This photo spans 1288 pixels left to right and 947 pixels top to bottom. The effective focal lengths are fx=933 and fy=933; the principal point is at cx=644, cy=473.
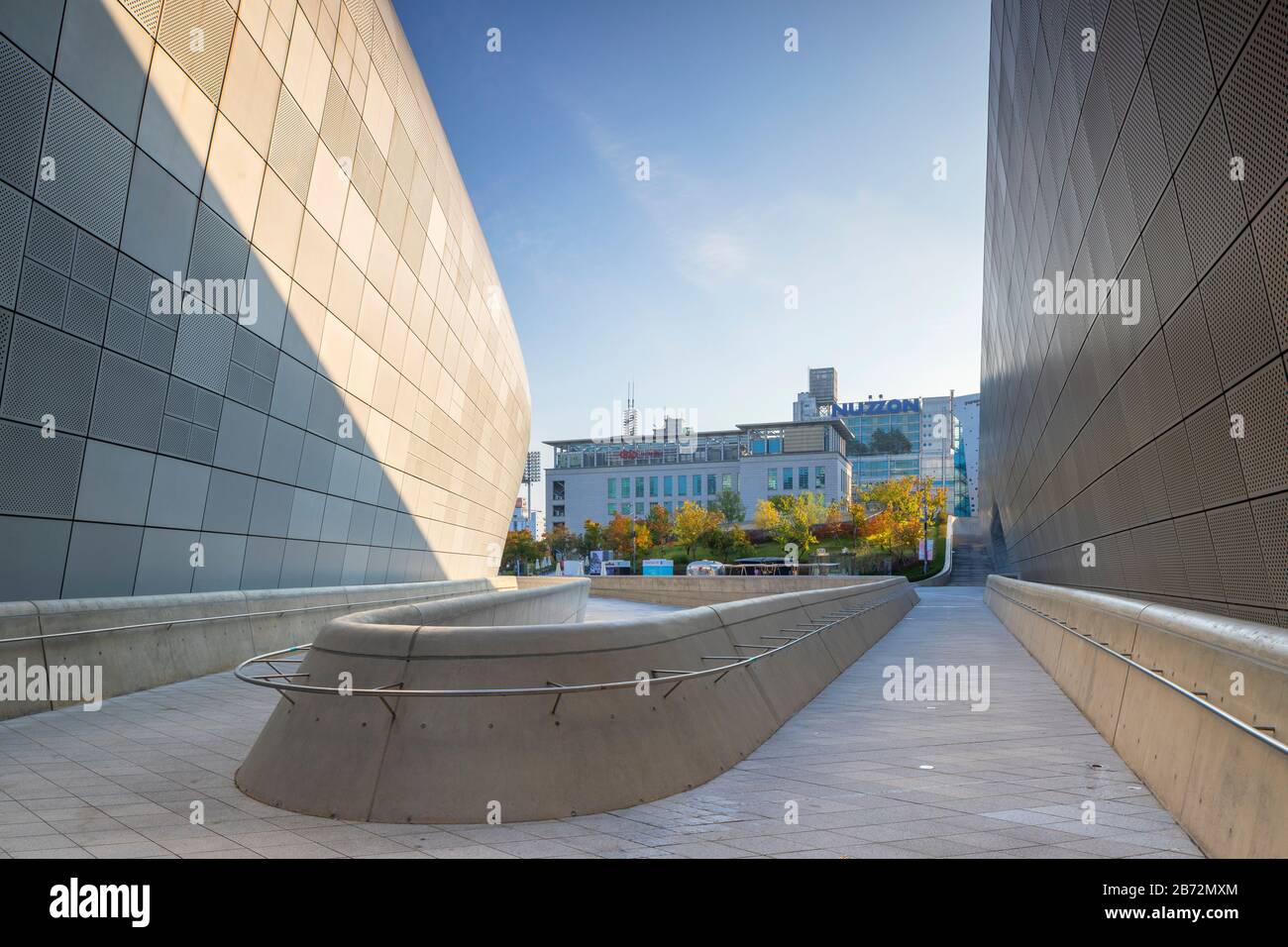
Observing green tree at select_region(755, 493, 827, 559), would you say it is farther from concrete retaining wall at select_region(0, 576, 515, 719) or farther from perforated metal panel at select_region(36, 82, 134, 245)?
perforated metal panel at select_region(36, 82, 134, 245)

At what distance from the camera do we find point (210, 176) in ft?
45.7

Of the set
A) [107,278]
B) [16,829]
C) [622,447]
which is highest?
[622,447]

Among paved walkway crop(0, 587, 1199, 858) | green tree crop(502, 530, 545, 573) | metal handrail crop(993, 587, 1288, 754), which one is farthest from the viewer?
green tree crop(502, 530, 545, 573)

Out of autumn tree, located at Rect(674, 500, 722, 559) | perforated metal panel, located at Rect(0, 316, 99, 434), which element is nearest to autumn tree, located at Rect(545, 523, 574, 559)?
autumn tree, located at Rect(674, 500, 722, 559)

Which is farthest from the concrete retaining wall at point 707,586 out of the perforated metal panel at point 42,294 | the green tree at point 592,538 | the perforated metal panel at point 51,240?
the green tree at point 592,538

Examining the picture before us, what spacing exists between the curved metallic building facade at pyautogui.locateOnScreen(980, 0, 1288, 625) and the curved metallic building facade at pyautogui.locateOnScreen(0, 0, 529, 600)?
1159 centimetres

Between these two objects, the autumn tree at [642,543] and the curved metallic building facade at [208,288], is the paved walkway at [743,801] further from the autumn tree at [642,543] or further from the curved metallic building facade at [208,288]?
the autumn tree at [642,543]

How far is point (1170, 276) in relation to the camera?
9.51 metres

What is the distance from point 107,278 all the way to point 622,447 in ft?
432

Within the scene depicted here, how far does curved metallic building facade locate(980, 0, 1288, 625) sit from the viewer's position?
7016mm

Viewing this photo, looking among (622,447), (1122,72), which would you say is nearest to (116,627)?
(1122,72)

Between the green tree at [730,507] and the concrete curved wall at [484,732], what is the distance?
360ft

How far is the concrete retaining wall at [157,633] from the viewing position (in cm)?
1112
